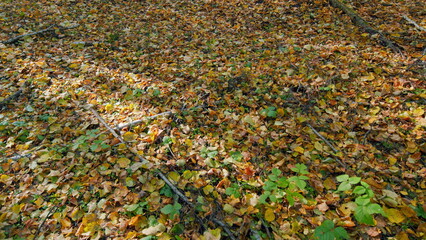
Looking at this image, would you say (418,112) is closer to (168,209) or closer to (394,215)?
(394,215)

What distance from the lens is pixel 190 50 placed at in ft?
16.7

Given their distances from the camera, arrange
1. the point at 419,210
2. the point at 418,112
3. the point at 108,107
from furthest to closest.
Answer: the point at 108,107 → the point at 418,112 → the point at 419,210

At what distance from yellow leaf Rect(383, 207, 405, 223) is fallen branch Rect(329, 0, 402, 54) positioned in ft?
10.5

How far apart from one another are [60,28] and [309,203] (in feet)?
20.2

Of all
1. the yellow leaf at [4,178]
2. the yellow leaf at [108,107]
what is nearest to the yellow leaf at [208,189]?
the yellow leaf at [108,107]

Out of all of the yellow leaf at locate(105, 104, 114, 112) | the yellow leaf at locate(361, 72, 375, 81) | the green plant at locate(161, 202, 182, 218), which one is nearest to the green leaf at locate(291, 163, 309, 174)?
the green plant at locate(161, 202, 182, 218)

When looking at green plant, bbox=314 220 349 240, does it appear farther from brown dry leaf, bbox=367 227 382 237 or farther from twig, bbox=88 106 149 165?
twig, bbox=88 106 149 165

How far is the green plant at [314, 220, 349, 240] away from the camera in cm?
192

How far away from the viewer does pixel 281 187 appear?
7.98ft

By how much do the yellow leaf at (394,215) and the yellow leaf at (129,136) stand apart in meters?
2.71

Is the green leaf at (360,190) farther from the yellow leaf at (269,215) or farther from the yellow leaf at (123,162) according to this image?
the yellow leaf at (123,162)

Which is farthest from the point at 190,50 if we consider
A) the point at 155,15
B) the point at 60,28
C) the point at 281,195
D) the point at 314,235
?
the point at 314,235

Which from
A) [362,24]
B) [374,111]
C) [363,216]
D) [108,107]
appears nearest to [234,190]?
[363,216]

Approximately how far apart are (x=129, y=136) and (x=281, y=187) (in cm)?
190
